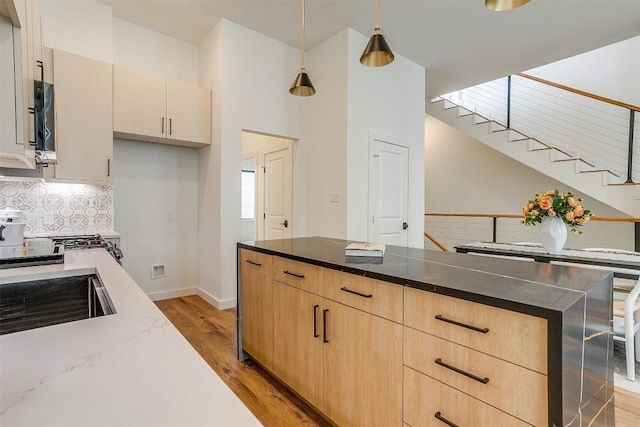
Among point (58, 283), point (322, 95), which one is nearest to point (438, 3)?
point (322, 95)

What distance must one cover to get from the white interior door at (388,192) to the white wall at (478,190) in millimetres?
2452

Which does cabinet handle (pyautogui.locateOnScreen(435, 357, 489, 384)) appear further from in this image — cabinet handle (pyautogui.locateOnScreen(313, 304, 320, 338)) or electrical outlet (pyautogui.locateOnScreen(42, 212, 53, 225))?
electrical outlet (pyautogui.locateOnScreen(42, 212, 53, 225))

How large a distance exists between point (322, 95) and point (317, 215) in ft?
4.91

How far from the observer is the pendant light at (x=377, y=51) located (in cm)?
A: 210

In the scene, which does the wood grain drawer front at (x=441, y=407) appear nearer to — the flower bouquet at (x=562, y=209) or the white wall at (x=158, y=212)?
the flower bouquet at (x=562, y=209)

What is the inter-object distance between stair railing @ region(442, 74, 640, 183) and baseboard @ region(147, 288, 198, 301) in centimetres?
573

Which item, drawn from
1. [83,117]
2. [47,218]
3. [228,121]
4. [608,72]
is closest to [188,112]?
[228,121]

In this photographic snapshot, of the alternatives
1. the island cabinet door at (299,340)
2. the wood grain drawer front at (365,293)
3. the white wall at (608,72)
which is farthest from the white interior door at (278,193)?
the white wall at (608,72)

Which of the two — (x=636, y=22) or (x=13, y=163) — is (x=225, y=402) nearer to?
(x=13, y=163)

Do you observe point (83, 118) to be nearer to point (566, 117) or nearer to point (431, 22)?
point (431, 22)

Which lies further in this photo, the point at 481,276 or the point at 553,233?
the point at 553,233

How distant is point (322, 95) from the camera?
407cm

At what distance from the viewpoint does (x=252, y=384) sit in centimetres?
215

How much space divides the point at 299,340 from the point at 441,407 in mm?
876
